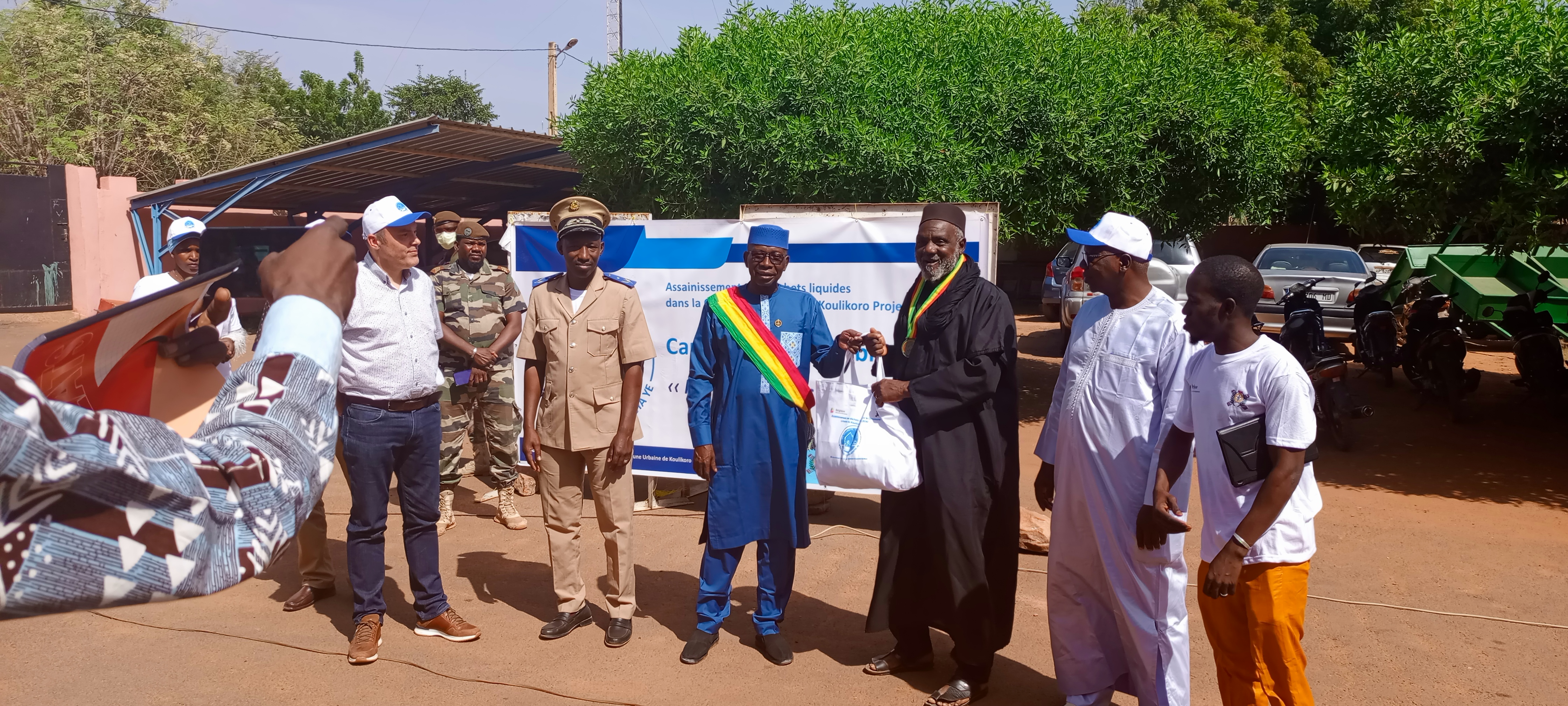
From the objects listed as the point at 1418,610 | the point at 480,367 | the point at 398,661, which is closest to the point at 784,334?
the point at 398,661

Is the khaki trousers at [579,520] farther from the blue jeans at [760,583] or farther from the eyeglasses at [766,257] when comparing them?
the eyeglasses at [766,257]

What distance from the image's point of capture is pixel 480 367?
248 inches

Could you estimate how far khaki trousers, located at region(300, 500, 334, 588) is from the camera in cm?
500

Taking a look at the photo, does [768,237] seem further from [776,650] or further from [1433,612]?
[1433,612]

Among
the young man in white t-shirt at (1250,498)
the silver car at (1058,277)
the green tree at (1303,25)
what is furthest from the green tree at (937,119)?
the green tree at (1303,25)

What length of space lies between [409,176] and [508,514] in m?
13.2

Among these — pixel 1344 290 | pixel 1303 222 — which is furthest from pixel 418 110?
pixel 1344 290

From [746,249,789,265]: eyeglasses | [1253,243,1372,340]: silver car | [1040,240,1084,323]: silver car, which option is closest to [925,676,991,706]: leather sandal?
[746,249,789,265]: eyeglasses

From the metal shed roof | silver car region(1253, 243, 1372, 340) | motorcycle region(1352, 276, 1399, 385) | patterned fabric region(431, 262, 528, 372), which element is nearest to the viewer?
patterned fabric region(431, 262, 528, 372)

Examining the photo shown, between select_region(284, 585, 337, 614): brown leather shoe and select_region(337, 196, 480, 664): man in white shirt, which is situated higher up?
select_region(337, 196, 480, 664): man in white shirt

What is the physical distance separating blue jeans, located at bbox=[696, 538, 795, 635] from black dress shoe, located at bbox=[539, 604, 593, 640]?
0.66 metres

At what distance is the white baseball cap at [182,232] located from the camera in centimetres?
491

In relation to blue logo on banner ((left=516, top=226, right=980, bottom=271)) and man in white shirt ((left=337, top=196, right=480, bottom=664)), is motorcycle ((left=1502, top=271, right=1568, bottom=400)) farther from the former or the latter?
man in white shirt ((left=337, top=196, right=480, bottom=664))

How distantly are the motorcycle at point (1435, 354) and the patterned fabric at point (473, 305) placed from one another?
8.69 m
